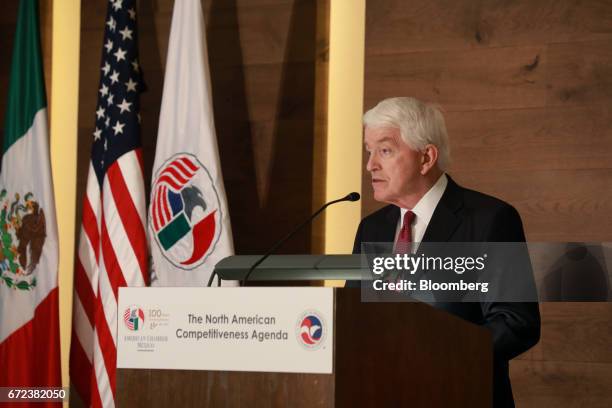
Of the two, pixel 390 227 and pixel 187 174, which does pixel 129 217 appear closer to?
pixel 187 174

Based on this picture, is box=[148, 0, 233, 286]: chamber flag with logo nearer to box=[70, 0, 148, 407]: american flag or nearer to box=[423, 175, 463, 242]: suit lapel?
box=[70, 0, 148, 407]: american flag

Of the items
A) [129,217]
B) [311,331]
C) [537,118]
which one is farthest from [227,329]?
[537,118]

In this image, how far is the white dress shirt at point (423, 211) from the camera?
3115mm

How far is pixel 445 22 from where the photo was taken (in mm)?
4246

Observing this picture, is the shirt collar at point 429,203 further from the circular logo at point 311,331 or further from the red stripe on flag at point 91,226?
the red stripe on flag at point 91,226

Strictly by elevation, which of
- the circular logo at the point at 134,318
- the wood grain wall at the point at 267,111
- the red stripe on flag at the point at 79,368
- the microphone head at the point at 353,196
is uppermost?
the wood grain wall at the point at 267,111

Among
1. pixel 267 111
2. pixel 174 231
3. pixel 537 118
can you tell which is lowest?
pixel 174 231

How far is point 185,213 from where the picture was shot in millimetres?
4133

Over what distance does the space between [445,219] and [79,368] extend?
2125 millimetres

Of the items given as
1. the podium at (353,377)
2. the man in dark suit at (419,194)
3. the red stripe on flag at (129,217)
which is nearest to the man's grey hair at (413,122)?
the man in dark suit at (419,194)

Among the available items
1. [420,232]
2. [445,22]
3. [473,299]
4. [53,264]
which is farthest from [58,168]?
[473,299]

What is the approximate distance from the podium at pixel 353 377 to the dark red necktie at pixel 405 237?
102cm

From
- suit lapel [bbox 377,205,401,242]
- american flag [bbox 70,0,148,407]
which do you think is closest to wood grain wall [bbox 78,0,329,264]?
american flag [bbox 70,0,148,407]

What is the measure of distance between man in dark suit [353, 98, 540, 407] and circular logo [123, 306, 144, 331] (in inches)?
53.5
